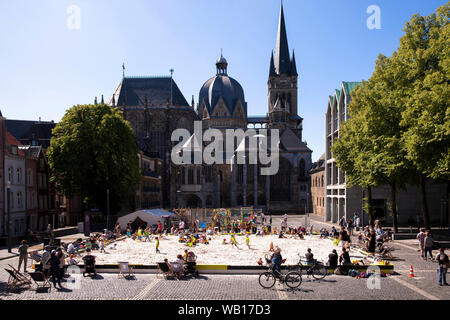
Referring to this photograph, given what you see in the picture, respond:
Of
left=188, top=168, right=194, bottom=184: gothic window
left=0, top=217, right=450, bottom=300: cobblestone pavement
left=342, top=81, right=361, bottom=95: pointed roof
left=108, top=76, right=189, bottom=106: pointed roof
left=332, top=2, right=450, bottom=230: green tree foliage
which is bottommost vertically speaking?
left=0, top=217, right=450, bottom=300: cobblestone pavement

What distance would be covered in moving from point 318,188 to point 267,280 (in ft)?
165

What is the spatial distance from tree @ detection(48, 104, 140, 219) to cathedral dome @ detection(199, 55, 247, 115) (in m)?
57.7

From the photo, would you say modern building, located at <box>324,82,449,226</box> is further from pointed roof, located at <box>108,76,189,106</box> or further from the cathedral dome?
the cathedral dome

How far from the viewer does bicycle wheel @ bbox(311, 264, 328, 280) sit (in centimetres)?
1814

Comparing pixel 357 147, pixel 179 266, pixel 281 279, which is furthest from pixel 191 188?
pixel 281 279

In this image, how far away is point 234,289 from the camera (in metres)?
16.2

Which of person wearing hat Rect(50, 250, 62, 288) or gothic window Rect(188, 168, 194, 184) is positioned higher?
gothic window Rect(188, 168, 194, 184)

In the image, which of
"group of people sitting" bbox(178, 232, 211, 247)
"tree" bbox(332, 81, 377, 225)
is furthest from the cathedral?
"group of people sitting" bbox(178, 232, 211, 247)

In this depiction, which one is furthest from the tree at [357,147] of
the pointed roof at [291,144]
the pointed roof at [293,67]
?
the pointed roof at [293,67]

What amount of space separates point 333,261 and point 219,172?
60206mm

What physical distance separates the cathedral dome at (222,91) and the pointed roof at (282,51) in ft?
43.5
